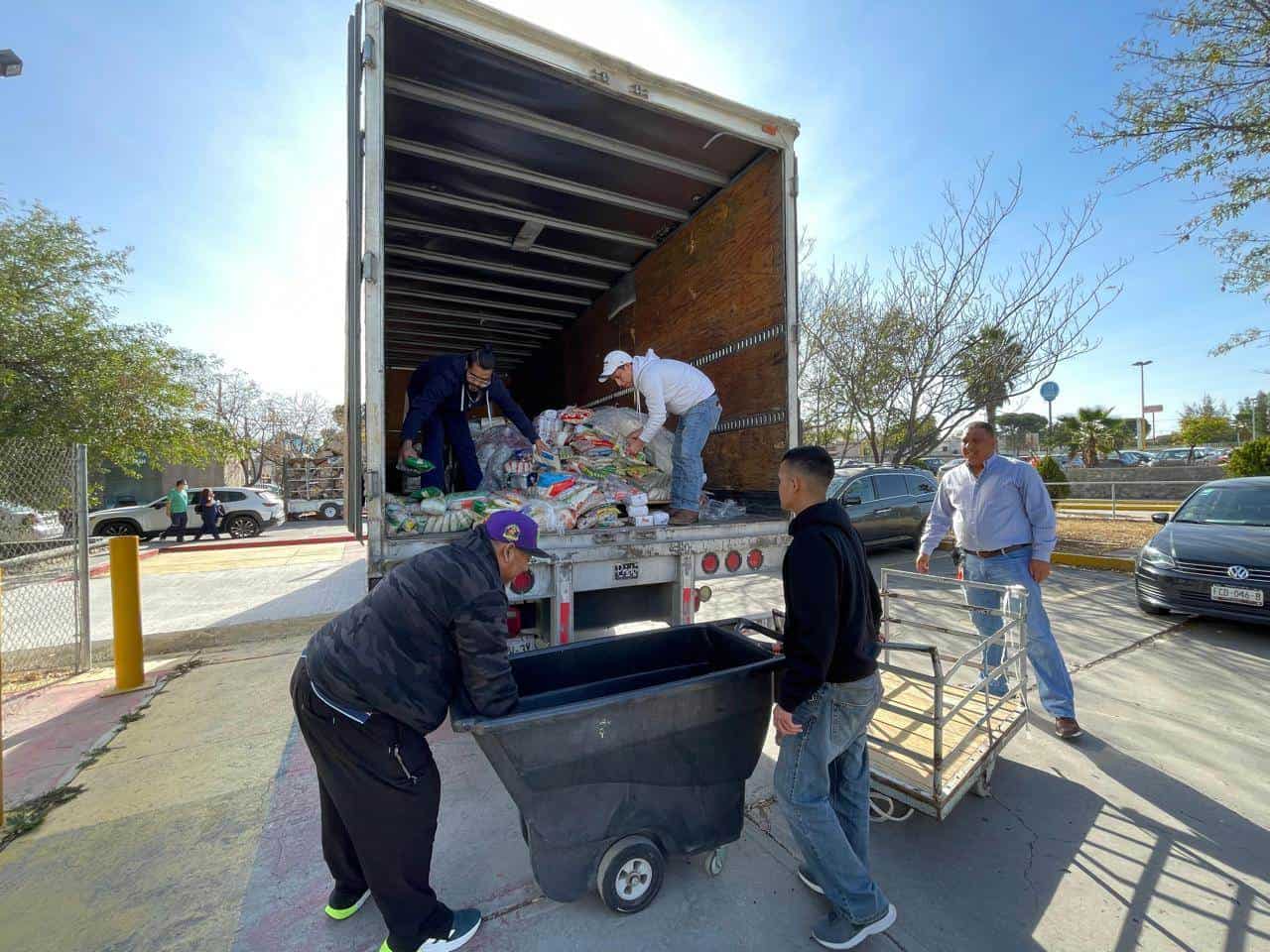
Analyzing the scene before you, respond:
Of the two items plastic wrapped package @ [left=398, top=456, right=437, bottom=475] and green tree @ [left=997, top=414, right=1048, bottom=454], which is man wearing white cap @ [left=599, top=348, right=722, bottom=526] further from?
green tree @ [left=997, top=414, right=1048, bottom=454]

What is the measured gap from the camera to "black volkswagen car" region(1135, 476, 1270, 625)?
4.69 m

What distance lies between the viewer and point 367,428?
8.80 ft

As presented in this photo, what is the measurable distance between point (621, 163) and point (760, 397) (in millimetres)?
2078

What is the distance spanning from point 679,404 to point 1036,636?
2552mm

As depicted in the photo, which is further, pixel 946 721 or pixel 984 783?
pixel 984 783

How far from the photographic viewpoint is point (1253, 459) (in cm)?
1201

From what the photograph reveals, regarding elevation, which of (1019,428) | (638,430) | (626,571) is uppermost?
(1019,428)

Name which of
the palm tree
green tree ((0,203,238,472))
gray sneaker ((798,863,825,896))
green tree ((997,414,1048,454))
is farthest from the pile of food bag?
green tree ((997,414,1048,454))

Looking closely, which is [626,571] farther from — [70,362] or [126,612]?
[70,362]

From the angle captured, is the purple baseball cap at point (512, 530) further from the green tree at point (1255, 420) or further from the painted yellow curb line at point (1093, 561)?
the green tree at point (1255, 420)

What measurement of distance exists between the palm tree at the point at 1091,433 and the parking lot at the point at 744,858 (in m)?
27.9

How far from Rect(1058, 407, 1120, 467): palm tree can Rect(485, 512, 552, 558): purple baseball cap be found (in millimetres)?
31551

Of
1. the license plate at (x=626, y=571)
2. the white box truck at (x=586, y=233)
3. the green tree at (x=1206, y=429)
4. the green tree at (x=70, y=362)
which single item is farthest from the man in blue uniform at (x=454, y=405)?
the green tree at (x=1206, y=429)

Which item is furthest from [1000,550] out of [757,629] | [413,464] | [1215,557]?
[413,464]
